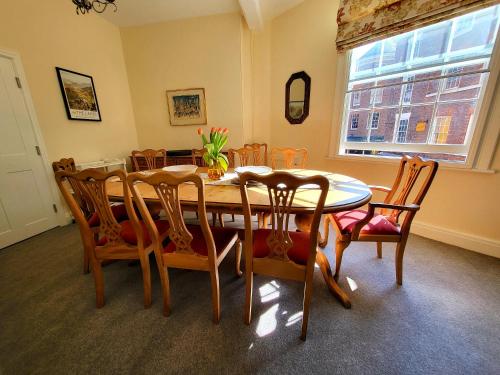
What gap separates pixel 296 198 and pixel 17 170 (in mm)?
3082

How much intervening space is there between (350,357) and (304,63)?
3175mm

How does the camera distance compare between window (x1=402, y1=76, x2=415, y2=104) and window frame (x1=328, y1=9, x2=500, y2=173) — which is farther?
window (x1=402, y1=76, x2=415, y2=104)

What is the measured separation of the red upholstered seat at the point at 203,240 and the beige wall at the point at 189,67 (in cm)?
221

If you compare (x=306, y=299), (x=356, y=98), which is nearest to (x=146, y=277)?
(x=306, y=299)

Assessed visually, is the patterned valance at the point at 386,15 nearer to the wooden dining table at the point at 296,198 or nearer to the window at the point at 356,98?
the window at the point at 356,98

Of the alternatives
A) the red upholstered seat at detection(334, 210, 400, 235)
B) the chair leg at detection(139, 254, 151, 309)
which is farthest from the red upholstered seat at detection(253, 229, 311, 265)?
the chair leg at detection(139, 254, 151, 309)

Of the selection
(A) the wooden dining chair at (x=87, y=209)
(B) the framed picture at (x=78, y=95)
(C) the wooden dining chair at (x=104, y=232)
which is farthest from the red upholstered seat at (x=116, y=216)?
(B) the framed picture at (x=78, y=95)

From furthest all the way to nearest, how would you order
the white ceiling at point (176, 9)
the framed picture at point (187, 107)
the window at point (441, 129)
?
the framed picture at point (187, 107), the white ceiling at point (176, 9), the window at point (441, 129)

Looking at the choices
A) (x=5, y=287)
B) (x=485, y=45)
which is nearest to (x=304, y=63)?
(x=485, y=45)

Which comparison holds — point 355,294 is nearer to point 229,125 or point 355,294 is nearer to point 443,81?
point 443,81

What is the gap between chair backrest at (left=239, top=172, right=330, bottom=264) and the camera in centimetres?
84

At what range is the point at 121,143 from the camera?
11.1ft

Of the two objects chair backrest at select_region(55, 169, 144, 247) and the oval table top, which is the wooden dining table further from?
chair backrest at select_region(55, 169, 144, 247)

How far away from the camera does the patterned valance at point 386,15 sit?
5.29 ft
